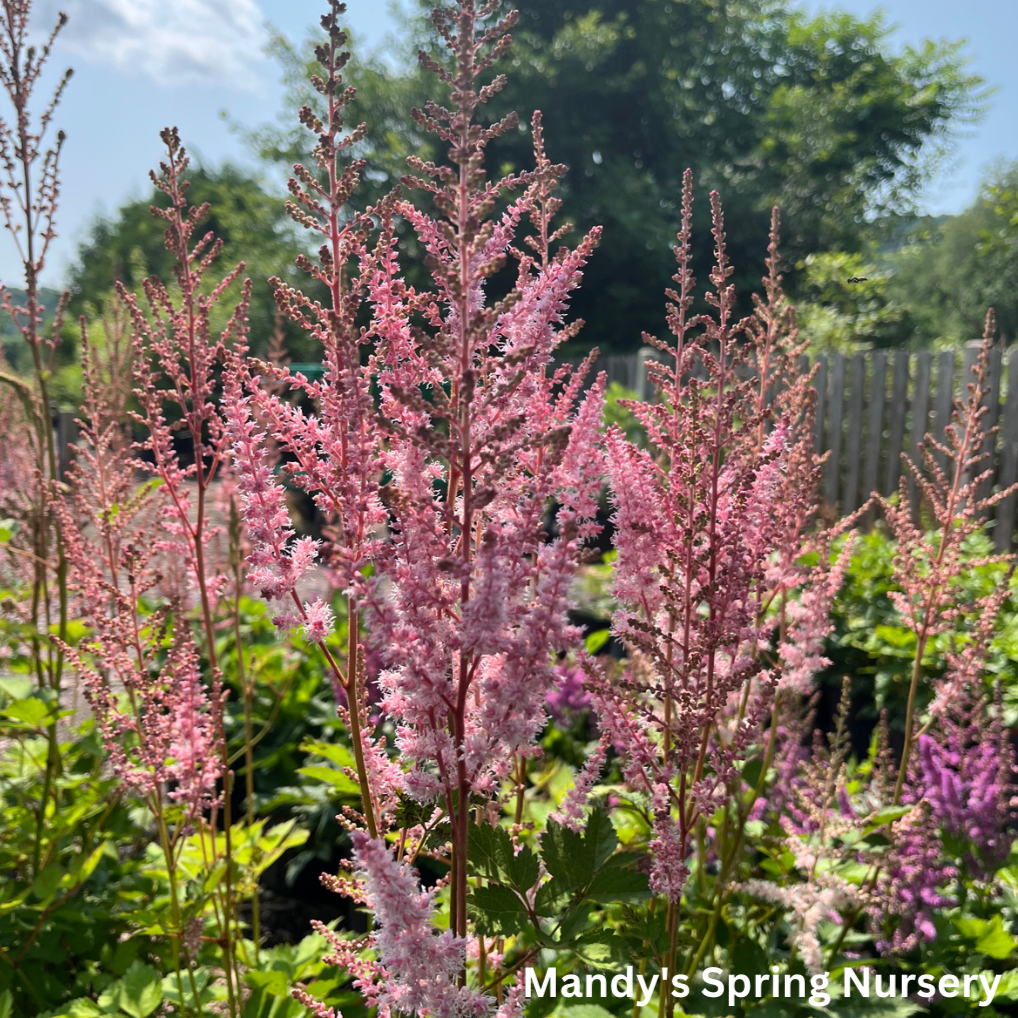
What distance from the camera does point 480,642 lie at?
0.88 m

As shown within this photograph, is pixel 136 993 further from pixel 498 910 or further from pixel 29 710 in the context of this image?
pixel 498 910

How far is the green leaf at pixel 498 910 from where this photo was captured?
1009 mm

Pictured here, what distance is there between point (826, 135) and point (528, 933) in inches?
983

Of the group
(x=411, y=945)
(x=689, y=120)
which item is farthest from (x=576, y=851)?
(x=689, y=120)

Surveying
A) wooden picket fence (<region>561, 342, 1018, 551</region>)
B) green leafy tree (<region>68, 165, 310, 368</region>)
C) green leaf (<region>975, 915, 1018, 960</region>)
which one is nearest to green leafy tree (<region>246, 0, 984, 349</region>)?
green leafy tree (<region>68, 165, 310, 368</region>)

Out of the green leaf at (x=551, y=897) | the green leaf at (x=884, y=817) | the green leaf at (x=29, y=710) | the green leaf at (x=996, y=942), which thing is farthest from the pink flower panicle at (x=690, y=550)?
the green leaf at (x=29, y=710)

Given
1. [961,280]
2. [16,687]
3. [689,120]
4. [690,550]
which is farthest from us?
[961,280]

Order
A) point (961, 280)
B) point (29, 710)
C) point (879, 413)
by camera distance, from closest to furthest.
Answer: point (29, 710), point (879, 413), point (961, 280)

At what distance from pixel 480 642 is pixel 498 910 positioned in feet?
1.23

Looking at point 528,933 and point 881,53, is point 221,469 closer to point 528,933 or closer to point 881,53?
point 528,933

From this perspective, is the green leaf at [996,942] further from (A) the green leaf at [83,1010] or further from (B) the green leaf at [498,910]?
(A) the green leaf at [83,1010]

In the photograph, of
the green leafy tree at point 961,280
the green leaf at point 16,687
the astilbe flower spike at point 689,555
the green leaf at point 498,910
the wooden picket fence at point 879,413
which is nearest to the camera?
the green leaf at point 498,910

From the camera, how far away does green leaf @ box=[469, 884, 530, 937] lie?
39.7 inches

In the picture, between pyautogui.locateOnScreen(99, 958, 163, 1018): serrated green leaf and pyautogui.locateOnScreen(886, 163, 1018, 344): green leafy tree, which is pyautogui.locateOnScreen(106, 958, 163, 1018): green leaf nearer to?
pyautogui.locateOnScreen(99, 958, 163, 1018): serrated green leaf
